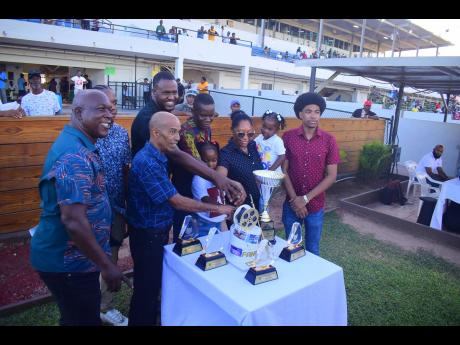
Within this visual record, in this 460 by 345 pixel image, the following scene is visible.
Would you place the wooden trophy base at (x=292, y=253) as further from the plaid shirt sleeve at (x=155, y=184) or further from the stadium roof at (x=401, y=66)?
the stadium roof at (x=401, y=66)

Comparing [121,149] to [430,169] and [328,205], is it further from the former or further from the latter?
[430,169]

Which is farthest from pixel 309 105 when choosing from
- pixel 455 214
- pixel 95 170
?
pixel 455 214

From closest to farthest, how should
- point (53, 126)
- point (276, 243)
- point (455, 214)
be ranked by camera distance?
point (276, 243)
point (53, 126)
point (455, 214)

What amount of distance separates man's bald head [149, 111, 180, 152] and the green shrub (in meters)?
7.87

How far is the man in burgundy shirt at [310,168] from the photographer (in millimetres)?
3256

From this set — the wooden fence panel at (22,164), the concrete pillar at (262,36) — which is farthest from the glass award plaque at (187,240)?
the concrete pillar at (262,36)

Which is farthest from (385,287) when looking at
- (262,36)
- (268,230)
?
(262,36)

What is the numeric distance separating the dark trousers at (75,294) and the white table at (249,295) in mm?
550

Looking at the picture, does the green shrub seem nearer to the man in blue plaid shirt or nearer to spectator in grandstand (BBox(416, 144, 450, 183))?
spectator in grandstand (BBox(416, 144, 450, 183))

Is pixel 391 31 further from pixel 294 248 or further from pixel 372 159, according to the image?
pixel 294 248

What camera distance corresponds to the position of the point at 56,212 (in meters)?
1.83

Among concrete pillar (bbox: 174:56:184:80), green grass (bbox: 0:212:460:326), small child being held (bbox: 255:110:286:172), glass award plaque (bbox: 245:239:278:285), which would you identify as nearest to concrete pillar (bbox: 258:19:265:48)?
concrete pillar (bbox: 174:56:184:80)

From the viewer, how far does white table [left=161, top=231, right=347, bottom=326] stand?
186 cm

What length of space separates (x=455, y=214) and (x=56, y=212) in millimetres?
6072
